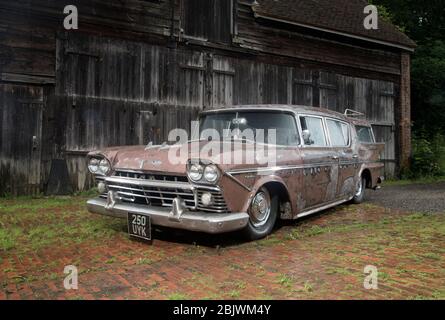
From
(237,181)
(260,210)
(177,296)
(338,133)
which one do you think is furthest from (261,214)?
(338,133)

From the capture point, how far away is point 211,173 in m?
4.22

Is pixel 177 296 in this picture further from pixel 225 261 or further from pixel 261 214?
pixel 261 214

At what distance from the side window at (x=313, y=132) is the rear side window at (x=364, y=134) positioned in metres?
1.92

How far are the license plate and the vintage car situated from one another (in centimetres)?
1

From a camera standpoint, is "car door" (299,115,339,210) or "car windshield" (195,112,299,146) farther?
"car door" (299,115,339,210)

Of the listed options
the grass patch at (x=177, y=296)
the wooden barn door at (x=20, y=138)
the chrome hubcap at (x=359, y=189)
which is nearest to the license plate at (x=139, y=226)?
the grass patch at (x=177, y=296)

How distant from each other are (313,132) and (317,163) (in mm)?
485

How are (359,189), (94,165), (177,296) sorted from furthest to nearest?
(359,189)
(94,165)
(177,296)

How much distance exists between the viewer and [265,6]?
1222 cm

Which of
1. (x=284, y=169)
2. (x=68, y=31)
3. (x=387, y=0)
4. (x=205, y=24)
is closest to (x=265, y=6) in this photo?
(x=205, y=24)

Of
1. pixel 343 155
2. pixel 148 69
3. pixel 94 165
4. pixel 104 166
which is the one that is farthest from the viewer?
pixel 148 69

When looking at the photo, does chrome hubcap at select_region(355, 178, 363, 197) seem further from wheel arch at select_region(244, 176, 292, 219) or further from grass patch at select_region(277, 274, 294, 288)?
grass patch at select_region(277, 274, 294, 288)

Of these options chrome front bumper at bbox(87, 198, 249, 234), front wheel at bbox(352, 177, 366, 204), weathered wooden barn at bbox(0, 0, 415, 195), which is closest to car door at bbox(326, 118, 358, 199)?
front wheel at bbox(352, 177, 366, 204)

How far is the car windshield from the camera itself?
214 inches
